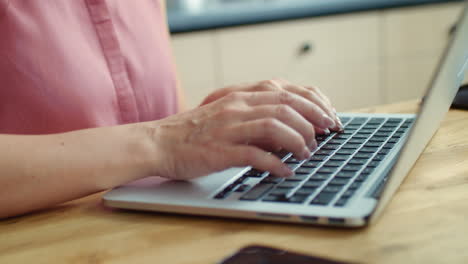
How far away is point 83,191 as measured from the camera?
24.5 inches

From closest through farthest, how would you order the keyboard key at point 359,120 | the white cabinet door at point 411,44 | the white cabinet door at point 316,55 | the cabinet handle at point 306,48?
1. the keyboard key at point 359,120
2. the white cabinet door at point 316,55
3. the cabinet handle at point 306,48
4. the white cabinet door at point 411,44

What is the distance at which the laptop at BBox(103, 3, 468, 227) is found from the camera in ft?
1.59

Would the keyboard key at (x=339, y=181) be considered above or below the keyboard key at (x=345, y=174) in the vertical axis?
above

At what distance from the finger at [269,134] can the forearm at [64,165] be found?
10 cm

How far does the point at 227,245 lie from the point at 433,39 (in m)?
2.52

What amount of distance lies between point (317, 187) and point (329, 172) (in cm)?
5

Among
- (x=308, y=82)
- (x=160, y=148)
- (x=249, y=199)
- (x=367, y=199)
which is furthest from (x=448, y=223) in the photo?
(x=308, y=82)

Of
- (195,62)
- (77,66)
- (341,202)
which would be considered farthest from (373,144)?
(195,62)

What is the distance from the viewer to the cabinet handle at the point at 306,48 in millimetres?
2469

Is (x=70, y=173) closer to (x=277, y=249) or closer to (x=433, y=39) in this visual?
(x=277, y=249)

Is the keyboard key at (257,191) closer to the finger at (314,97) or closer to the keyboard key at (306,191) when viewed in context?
the keyboard key at (306,191)

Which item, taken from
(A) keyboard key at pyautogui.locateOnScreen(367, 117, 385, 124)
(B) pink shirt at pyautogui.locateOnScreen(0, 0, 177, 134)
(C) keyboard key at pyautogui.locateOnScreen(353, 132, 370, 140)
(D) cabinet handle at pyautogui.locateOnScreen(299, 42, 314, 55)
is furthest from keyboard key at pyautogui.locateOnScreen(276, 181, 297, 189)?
(D) cabinet handle at pyautogui.locateOnScreen(299, 42, 314, 55)

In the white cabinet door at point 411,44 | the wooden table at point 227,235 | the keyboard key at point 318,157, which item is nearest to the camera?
the wooden table at point 227,235

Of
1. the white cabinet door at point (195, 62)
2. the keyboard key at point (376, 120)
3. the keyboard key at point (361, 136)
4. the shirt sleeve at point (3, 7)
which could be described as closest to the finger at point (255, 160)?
the keyboard key at point (361, 136)
